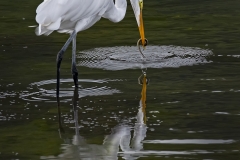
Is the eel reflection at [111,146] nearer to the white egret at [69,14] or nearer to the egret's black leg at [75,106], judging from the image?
the egret's black leg at [75,106]

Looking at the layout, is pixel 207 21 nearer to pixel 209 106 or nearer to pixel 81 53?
pixel 81 53

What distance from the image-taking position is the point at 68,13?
364 inches

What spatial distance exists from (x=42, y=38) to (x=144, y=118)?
5343 mm

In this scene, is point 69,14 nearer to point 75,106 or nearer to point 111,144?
point 75,106

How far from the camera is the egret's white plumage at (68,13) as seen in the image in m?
9.04

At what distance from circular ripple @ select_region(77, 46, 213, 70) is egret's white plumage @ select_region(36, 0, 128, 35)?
110cm

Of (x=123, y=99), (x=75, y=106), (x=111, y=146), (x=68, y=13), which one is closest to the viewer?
(x=111, y=146)

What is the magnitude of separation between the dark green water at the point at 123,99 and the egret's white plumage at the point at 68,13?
74 centimetres

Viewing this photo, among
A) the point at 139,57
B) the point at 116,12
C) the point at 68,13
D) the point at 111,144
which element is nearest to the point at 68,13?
the point at 68,13

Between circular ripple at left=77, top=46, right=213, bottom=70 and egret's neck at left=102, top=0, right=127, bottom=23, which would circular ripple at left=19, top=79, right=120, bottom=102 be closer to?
egret's neck at left=102, top=0, right=127, bottom=23

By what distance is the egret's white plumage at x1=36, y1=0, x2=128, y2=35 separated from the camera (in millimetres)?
9039

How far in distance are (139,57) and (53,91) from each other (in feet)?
7.43

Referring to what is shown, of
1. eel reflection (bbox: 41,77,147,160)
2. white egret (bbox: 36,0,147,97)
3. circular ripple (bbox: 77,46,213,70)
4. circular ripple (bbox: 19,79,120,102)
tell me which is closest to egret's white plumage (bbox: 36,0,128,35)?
white egret (bbox: 36,0,147,97)

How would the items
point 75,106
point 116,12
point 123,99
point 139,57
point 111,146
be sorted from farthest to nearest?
point 139,57 < point 116,12 < point 123,99 < point 75,106 < point 111,146
